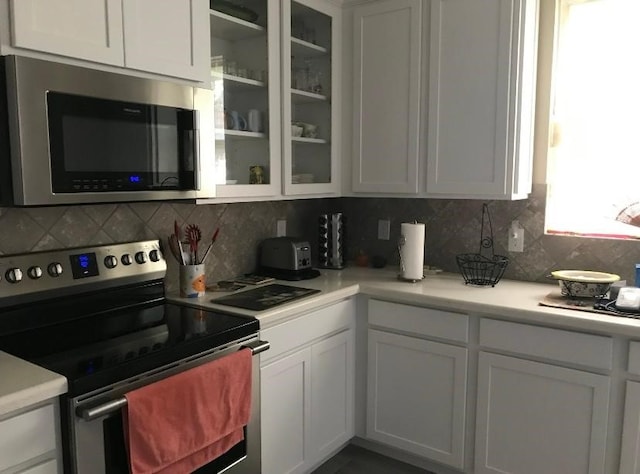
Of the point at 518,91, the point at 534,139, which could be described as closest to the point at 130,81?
the point at 518,91

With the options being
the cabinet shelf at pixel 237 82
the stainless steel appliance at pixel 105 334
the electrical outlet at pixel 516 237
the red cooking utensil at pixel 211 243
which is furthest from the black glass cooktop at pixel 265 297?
the electrical outlet at pixel 516 237

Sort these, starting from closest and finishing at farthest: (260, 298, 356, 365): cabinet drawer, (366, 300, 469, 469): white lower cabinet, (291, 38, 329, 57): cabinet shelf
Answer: (260, 298, 356, 365): cabinet drawer < (366, 300, 469, 469): white lower cabinet < (291, 38, 329, 57): cabinet shelf

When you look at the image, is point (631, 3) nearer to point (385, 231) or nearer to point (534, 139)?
point (534, 139)

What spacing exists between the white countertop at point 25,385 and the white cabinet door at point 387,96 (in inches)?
69.8

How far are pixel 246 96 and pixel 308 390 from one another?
1265mm

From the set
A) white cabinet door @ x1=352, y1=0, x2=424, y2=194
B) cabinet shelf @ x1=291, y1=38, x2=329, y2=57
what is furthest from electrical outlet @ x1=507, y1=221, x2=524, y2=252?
cabinet shelf @ x1=291, y1=38, x2=329, y2=57

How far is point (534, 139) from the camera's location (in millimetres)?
2535

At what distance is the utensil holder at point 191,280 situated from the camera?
7.09 ft

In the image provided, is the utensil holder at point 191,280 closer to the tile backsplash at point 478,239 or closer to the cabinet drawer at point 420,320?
the cabinet drawer at point 420,320

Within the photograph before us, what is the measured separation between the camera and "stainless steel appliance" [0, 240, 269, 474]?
137cm

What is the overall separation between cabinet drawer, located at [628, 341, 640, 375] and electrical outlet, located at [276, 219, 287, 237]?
5.45ft

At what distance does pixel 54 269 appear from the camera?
1.82 metres

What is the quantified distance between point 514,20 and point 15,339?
2197 millimetres

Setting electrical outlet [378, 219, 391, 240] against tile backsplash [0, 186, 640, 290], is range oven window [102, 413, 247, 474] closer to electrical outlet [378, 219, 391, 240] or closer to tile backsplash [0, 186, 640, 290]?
tile backsplash [0, 186, 640, 290]
